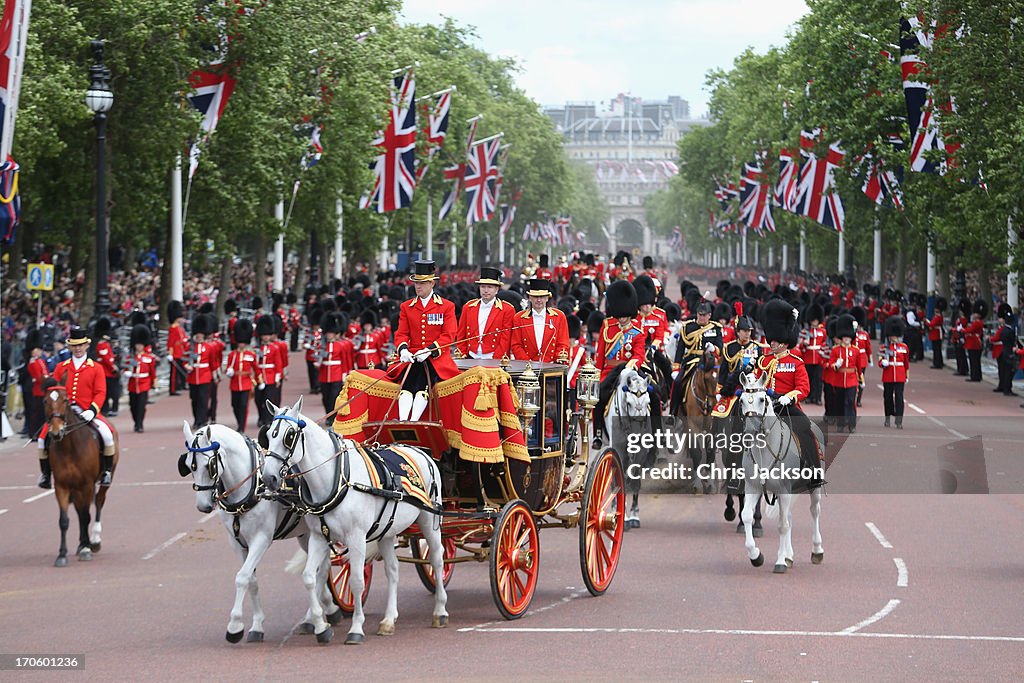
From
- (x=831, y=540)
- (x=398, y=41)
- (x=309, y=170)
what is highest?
(x=398, y=41)

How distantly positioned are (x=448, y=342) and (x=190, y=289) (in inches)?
1540

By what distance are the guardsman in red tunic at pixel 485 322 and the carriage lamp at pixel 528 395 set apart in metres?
1.26

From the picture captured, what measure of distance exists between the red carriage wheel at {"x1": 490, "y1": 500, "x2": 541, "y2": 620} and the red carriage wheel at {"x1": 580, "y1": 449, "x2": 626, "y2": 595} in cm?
49

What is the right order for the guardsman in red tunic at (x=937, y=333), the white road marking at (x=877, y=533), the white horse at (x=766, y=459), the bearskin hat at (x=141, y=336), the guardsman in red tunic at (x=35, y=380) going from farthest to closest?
1. the guardsman in red tunic at (x=937, y=333)
2. the bearskin hat at (x=141, y=336)
3. the guardsman in red tunic at (x=35, y=380)
4. the white road marking at (x=877, y=533)
5. the white horse at (x=766, y=459)

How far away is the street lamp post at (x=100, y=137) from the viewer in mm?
24125

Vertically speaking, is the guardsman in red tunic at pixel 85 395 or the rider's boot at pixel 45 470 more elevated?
the guardsman in red tunic at pixel 85 395

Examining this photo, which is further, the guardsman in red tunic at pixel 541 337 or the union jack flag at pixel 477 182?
the union jack flag at pixel 477 182

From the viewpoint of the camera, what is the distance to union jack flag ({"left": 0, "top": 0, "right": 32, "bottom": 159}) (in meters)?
19.7

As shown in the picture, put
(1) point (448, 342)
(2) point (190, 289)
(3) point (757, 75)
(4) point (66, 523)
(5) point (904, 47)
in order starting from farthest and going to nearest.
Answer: (3) point (757, 75), (2) point (190, 289), (5) point (904, 47), (4) point (66, 523), (1) point (448, 342)

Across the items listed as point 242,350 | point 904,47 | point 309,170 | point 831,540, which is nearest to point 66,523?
point 831,540

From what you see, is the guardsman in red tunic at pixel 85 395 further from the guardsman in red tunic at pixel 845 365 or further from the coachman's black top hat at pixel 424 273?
the guardsman in red tunic at pixel 845 365

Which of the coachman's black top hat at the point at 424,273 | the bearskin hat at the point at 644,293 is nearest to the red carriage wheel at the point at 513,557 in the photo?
the coachman's black top hat at the point at 424,273

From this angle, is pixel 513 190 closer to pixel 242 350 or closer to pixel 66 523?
pixel 242 350

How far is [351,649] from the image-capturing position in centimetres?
1016
